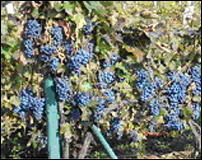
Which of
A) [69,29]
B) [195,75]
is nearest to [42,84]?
[69,29]

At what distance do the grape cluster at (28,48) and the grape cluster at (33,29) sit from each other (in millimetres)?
38

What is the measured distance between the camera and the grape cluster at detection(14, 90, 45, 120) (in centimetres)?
193

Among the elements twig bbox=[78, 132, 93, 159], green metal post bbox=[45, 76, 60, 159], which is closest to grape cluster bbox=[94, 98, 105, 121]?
twig bbox=[78, 132, 93, 159]

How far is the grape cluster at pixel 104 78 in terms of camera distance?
193 cm

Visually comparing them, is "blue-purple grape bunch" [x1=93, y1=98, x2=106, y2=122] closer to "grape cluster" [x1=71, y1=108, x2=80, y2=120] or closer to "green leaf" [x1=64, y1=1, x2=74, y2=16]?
"grape cluster" [x1=71, y1=108, x2=80, y2=120]

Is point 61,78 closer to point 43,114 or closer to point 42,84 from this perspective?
point 42,84

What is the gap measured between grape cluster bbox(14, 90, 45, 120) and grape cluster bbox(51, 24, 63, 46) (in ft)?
1.38

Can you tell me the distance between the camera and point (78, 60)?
170 cm

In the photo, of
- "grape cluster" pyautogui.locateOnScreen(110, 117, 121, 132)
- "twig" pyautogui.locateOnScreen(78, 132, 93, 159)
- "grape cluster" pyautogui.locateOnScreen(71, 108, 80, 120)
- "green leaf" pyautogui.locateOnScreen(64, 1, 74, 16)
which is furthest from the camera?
"grape cluster" pyautogui.locateOnScreen(110, 117, 121, 132)

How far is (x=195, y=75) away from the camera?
2.14 metres

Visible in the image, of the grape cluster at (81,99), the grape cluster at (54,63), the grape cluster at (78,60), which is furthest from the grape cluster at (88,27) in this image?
the grape cluster at (81,99)

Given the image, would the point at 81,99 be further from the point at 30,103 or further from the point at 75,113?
the point at 30,103

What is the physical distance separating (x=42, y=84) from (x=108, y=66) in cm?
42

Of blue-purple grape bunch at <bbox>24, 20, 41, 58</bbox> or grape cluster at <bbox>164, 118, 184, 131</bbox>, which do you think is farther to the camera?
grape cluster at <bbox>164, 118, 184, 131</bbox>
